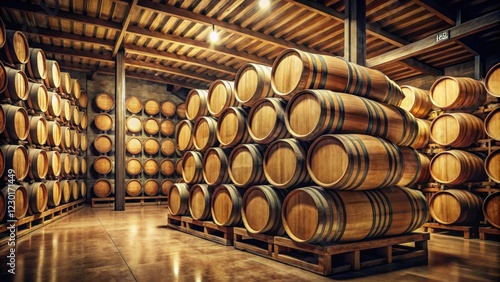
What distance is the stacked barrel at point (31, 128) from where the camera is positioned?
591cm

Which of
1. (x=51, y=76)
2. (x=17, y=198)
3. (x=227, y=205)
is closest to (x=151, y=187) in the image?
(x=51, y=76)

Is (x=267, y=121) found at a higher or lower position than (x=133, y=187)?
higher

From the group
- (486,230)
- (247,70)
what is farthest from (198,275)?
(486,230)

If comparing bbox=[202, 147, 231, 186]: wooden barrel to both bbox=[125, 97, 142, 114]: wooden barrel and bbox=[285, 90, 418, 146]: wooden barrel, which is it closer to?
bbox=[285, 90, 418, 146]: wooden barrel

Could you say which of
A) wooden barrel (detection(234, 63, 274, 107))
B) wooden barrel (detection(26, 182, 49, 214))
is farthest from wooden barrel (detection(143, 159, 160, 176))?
wooden barrel (detection(234, 63, 274, 107))

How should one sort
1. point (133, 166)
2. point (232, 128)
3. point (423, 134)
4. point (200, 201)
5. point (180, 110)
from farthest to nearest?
1. point (180, 110)
2. point (133, 166)
3. point (423, 134)
4. point (200, 201)
5. point (232, 128)

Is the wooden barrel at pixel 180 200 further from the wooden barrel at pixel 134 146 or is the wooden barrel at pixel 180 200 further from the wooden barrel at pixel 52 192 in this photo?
the wooden barrel at pixel 134 146

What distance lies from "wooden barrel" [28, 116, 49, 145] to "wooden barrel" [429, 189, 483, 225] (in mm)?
8000

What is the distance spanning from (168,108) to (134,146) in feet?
6.82

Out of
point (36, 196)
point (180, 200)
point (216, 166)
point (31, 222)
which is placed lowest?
point (31, 222)

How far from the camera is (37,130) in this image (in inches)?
277

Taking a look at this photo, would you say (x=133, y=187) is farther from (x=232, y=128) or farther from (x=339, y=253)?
(x=339, y=253)

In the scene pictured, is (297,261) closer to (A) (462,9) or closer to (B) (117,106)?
(A) (462,9)

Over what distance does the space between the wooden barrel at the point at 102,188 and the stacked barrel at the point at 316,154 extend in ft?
25.0
